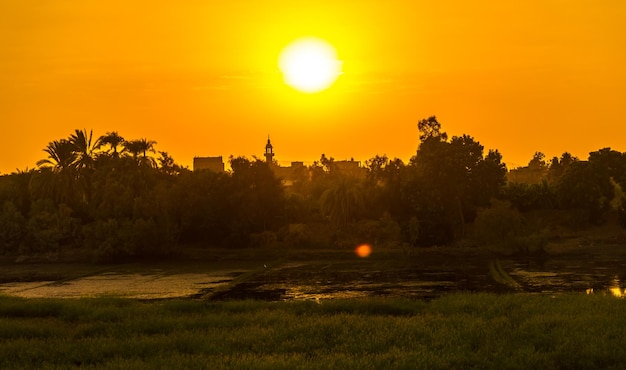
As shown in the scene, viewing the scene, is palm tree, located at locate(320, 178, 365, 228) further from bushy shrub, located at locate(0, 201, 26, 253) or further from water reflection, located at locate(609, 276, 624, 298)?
water reflection, located at locate(609, 276, 624, 298)

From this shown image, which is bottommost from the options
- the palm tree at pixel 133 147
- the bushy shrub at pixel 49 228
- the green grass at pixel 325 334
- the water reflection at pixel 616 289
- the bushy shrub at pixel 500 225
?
the water reflection at pixel 616 289

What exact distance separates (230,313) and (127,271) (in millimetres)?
41161

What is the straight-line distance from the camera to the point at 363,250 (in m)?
86.6

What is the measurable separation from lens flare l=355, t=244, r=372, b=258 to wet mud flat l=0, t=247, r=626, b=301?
1.00 meters

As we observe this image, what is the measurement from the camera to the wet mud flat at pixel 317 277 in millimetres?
51562

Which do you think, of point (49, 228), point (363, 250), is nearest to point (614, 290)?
point (363, 250)

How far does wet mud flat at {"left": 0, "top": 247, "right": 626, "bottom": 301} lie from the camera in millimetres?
51562

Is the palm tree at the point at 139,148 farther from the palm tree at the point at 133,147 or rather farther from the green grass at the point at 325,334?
the green grass at the point at 325,334

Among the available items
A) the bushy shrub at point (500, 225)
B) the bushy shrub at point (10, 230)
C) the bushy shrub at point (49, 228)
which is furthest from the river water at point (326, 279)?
the bushy shrub at point (10, 230)

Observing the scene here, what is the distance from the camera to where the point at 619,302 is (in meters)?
35.0

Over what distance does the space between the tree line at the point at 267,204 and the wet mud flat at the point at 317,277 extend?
585 cm

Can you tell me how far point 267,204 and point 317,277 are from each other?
30.8m

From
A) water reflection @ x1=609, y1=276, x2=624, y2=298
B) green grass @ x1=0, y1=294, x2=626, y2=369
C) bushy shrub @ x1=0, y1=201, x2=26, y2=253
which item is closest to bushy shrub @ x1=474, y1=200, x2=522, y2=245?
water reflection @ x1=609, y1=276, x2=624, y2=298

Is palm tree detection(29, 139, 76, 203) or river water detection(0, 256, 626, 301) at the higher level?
palm tree detection(29, 139, 76, 203)
